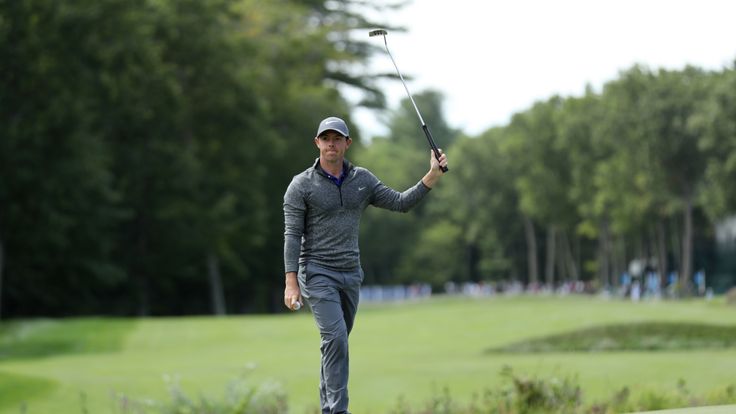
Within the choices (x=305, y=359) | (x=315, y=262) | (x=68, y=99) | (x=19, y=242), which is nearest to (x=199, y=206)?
(x=19, y=242)

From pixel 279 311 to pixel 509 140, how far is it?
86.7 ft

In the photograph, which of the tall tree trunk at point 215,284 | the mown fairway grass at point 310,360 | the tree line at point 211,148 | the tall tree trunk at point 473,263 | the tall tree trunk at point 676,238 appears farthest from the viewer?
the tall tree trunk at point 473,263

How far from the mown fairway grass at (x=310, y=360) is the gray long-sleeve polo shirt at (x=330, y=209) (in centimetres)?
582

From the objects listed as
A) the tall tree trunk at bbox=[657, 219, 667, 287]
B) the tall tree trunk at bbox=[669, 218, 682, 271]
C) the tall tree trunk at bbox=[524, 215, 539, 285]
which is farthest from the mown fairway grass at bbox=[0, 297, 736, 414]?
the tall tree trunk at bbox=[524, 215, 539, 285]

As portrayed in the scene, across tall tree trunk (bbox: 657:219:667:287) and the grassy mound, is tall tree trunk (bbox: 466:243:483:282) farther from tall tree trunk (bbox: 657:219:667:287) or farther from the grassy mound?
the grassy mound

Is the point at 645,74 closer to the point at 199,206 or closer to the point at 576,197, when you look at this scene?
the point at 576,197

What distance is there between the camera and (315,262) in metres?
9.98

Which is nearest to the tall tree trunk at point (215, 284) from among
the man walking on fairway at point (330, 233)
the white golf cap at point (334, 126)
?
the man walking on fairway at point (330, 233)

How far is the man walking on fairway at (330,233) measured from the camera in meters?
9.83

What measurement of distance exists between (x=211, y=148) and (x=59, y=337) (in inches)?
1000

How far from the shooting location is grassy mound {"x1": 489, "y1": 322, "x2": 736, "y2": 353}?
30156 millimetres

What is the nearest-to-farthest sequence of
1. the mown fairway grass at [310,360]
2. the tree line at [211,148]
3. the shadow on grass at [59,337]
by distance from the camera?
the mown fairway grass at [310,360], the shadow on grass at [59,337], the tree line at [211,148]

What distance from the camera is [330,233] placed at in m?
9.93

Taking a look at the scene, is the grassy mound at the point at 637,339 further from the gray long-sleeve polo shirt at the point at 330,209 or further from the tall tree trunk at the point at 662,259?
the tall tree trunk at the point at 662,259
